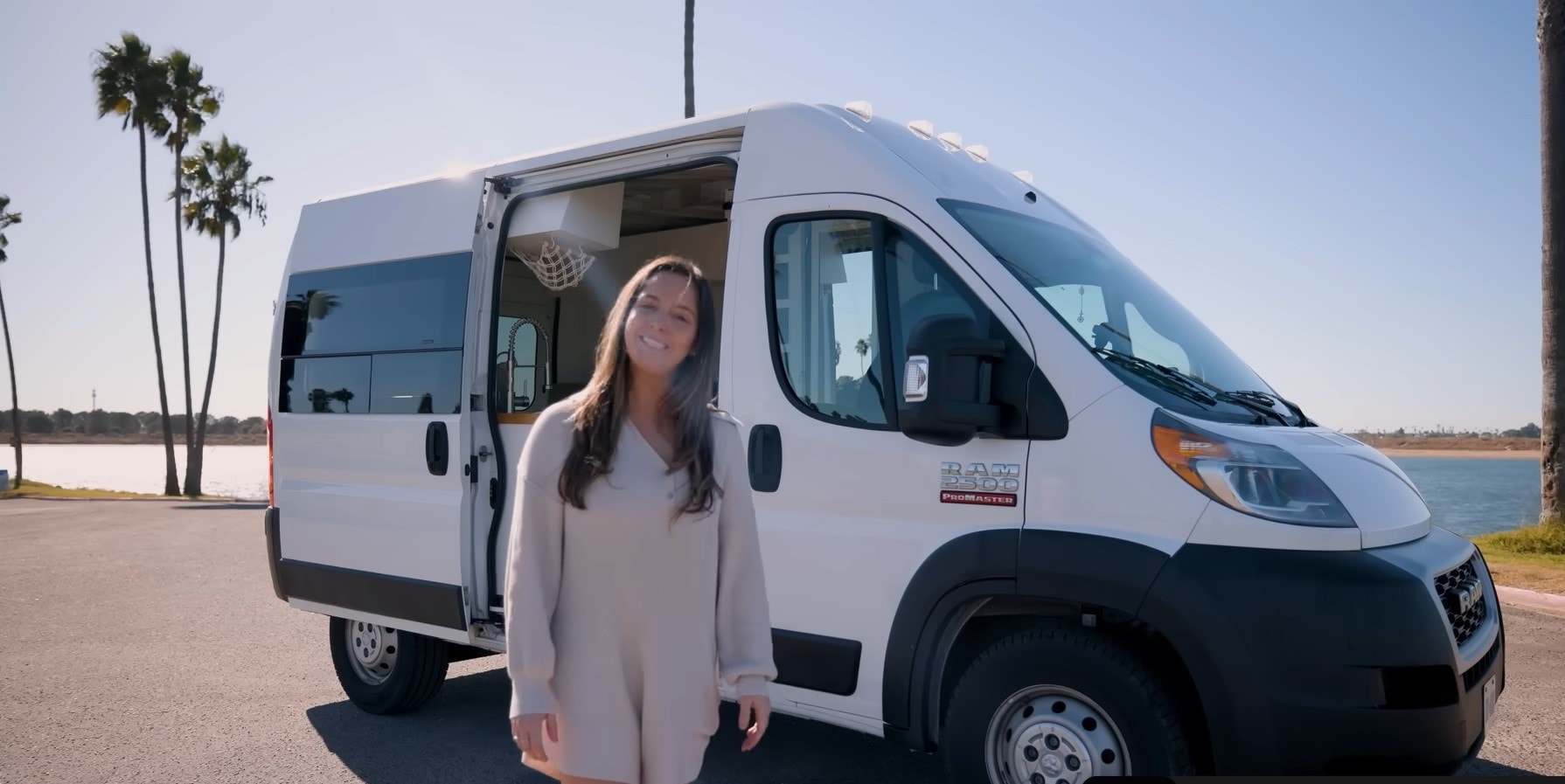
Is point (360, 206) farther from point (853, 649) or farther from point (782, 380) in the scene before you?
point (853, 649)

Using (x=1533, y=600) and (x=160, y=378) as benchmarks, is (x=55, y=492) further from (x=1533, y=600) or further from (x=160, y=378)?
(x=1533, y=600)

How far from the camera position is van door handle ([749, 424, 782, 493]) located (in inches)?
158

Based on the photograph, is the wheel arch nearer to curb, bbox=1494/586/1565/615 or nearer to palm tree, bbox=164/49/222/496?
curb, bbox=1494/586/1565/615

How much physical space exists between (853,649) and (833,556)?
323mm

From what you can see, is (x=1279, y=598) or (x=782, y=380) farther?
(x=782, y=380)

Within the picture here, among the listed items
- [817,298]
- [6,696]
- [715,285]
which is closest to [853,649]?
[817,298]

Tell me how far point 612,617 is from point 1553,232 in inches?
495

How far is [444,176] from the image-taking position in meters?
5.55

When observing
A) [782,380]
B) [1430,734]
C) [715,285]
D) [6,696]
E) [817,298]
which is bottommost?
[6,696]

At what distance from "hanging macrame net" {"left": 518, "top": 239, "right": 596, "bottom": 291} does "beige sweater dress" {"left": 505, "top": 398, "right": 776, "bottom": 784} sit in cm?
366

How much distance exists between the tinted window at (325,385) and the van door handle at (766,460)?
263 centimetres

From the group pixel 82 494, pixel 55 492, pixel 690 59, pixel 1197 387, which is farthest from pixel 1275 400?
pixel 55 492

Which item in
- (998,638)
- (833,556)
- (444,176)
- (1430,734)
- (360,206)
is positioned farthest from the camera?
(360,206)

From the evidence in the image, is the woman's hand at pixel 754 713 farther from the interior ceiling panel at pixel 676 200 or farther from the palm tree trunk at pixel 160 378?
the palm tree trunk at pixel 160 378
